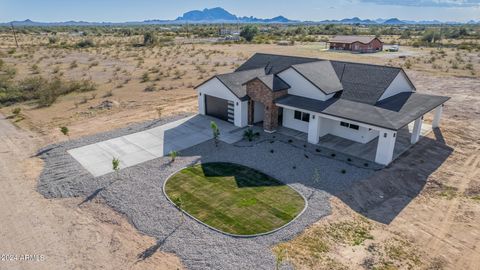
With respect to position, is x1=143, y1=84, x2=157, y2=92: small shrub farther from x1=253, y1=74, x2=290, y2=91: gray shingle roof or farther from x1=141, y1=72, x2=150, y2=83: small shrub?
x1=253, y1=74, x2=290, y2=91: gray shingle roof

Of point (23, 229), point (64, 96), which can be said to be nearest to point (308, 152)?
point (23, 229)

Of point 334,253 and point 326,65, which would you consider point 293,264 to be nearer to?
point 334,253

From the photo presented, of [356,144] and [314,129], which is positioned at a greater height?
[314,129]

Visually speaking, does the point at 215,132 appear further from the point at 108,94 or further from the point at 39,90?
the point at 39,90

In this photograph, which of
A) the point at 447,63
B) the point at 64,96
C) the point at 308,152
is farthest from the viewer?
the point at 447,63

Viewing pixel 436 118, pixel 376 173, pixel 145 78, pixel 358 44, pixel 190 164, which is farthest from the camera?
pixel 358 44

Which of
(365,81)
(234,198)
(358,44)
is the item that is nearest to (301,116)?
(365,81)

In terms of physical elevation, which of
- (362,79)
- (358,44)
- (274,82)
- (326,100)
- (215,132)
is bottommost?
(215,132)
